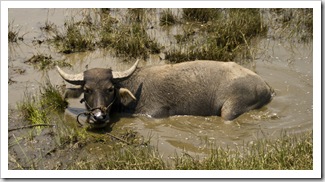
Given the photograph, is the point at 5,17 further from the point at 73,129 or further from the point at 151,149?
the point at 151,149

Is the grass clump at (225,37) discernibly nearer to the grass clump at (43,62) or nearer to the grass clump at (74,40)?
the grass clump at (74,40)

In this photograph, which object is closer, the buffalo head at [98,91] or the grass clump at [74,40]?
the buffalo head at [98,91]

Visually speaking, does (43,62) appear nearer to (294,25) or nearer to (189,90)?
(189,90)

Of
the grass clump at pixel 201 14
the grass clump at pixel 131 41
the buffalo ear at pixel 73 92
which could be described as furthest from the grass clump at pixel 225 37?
the buffalo ear at pixel 73 92

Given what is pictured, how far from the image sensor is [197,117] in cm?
671

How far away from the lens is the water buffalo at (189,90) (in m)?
6.63

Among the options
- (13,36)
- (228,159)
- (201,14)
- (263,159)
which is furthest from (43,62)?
(263,159)

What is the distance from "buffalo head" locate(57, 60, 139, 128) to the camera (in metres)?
6.18

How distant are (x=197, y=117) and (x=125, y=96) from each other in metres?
1.02

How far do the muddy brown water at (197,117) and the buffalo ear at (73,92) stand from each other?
0.92 ft

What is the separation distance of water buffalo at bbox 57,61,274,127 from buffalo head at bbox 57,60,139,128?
2 cm

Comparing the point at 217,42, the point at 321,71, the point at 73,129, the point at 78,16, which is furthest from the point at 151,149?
the point at 78,16

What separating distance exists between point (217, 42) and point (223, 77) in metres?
1.76

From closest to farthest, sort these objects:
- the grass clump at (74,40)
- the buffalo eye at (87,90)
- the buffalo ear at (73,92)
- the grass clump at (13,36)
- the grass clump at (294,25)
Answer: the buffalo eye at (87,90), the buffalo ear at (73,92), the grass clump at (74,40), the grass clump at (13,36), the grass clump at (294,25)
